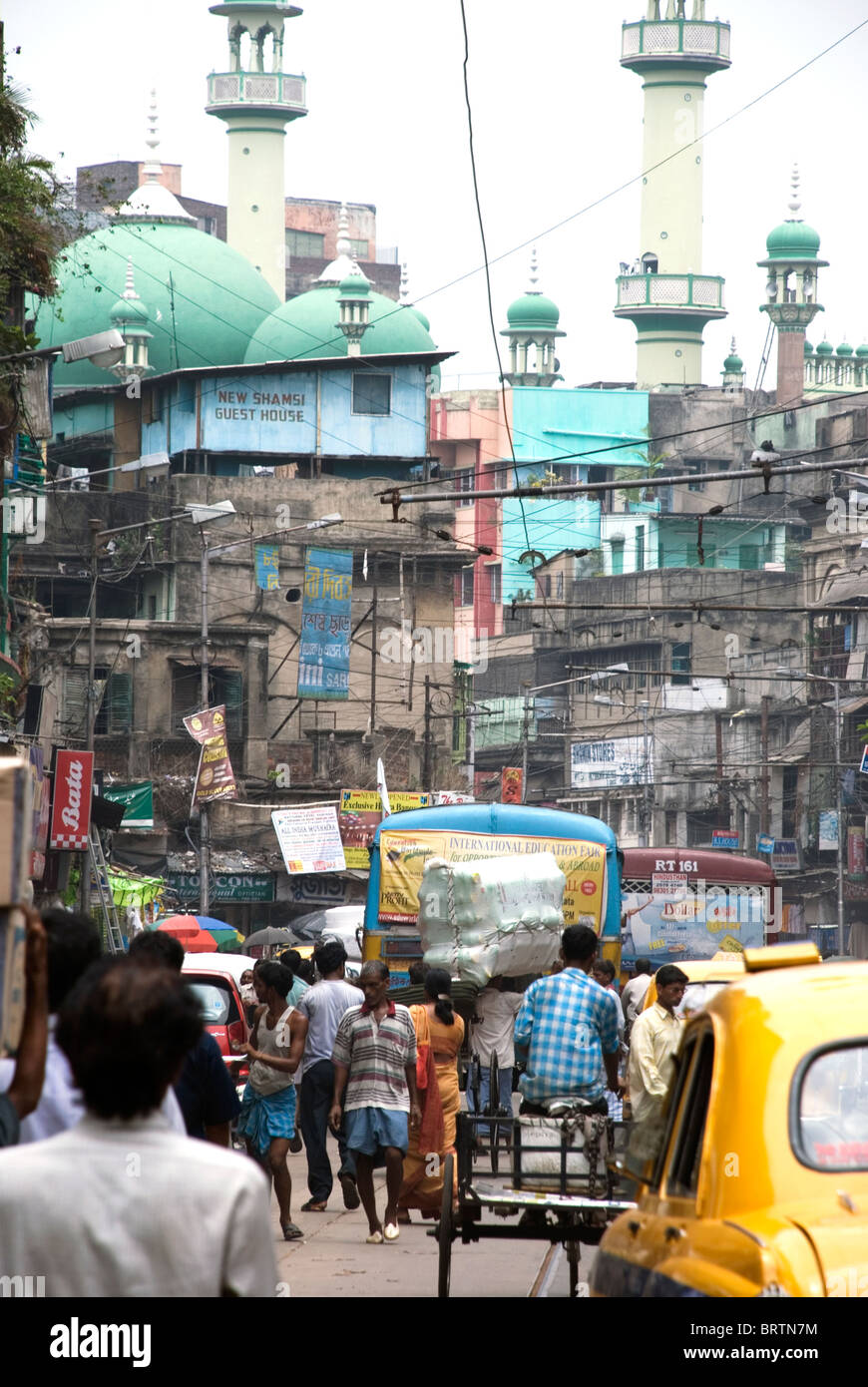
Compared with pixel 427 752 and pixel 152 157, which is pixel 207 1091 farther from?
pixel 152 157

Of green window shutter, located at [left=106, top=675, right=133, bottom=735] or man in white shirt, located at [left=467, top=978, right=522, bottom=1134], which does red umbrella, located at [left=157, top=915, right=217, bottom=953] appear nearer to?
man in white shirt, located at [left=467, top=978, right=522, bottom=1134]

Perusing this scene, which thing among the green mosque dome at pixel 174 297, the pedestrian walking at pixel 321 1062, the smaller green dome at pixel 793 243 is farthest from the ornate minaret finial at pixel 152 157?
the pedestrian walking at pixel 321 1062

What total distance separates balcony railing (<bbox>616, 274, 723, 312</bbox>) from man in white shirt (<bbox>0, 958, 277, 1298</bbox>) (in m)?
95.1

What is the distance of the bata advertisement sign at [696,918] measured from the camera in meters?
36.9

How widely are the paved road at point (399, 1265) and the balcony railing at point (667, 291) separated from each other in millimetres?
86841

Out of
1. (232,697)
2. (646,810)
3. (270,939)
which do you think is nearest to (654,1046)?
(270,939)

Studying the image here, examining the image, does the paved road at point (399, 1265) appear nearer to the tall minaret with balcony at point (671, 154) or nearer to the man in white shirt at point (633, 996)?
the man in white shirt at point (633, 996)

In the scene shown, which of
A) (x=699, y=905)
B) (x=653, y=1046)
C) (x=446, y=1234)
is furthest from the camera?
(x=699, y=905)

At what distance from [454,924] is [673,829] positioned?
2039 inches

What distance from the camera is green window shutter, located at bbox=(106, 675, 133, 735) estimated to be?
160 ft

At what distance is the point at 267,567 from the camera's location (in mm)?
53156

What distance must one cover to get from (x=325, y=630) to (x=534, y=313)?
51.8 metres

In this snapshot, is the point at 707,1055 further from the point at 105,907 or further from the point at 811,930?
the point at 811,930

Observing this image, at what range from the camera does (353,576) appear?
55188 millimetres
